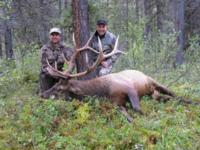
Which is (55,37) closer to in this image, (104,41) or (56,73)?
(104,41)

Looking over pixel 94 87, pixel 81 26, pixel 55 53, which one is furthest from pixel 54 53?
pixel 94 87

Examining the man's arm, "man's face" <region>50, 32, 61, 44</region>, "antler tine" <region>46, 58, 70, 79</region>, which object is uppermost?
"man's face" <region>50, 32, 61, 44</region>

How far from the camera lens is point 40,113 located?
7379 millimetres

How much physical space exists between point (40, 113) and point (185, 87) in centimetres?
468

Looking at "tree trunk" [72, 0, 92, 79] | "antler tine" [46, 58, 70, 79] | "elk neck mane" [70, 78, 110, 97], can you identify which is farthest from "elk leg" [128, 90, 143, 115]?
"tree trunk" [72, 0, 92, 79]

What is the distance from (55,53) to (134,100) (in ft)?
8.37

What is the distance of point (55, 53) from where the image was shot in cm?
→ 989

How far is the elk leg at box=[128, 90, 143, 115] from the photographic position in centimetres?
801

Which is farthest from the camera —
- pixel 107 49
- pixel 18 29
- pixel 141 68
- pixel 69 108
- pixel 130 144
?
pixel 18 29

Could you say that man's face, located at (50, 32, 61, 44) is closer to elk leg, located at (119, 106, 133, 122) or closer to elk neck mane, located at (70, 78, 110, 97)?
elk neck mane, located at (70, 78, 110, 97)

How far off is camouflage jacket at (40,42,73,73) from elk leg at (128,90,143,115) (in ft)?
6.88

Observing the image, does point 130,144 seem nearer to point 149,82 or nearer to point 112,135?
point 112,135

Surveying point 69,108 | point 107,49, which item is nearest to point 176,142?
point 69,108

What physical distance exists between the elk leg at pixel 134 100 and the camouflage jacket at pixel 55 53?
6.88ft
